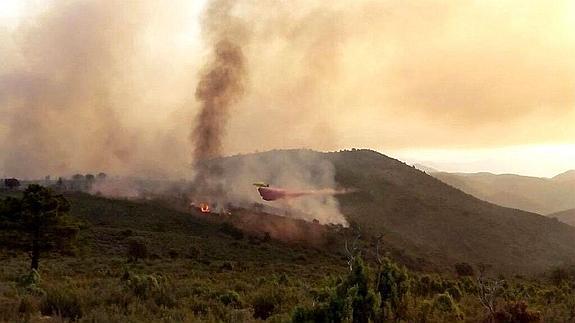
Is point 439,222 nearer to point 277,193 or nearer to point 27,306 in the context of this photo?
point 277,193

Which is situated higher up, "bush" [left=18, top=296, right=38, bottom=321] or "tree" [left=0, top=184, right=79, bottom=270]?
"tree" [left=0, top=184, right=79, bottom=270]

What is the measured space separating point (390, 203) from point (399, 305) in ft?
386

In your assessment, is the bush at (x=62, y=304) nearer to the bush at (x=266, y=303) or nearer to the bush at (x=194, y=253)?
the bush at (x=266, y=303)

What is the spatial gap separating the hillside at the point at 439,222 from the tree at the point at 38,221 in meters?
54.4

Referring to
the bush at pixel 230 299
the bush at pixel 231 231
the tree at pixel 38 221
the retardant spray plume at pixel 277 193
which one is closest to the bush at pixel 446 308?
the bush at pixel 230 299

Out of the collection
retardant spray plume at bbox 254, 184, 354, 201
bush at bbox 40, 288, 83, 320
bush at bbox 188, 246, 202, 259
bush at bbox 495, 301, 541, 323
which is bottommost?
bush at bbox 188, 246, 202, 259

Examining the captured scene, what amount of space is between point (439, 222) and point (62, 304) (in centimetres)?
11331

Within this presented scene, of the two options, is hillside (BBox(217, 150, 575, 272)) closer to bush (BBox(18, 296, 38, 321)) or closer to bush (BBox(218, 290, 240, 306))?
bush (BBox(218, 290, 240, 306))

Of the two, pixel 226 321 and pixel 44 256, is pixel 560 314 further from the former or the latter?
pixel 44 256

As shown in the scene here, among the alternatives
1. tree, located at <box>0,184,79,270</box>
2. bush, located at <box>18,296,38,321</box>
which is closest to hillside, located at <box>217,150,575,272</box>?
tree, located at <box>0,184,79,270</box>

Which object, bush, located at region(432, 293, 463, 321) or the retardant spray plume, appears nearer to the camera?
bush, located at region(432, 293, 463, 321)

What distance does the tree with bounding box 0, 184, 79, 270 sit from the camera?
30562 mm

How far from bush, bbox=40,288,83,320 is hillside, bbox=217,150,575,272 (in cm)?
6630

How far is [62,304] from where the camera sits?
1260cm
